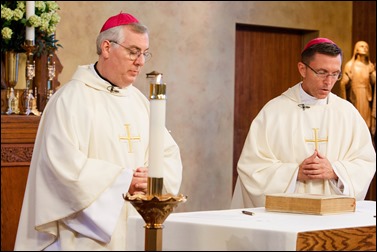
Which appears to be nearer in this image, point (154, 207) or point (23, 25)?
point (154, 207)

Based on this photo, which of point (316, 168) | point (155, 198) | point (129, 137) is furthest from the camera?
point (316, 168)

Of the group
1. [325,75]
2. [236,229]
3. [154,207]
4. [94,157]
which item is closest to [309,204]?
[236,229]

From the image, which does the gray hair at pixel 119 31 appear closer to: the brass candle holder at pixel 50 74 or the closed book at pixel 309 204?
the closed book at pixel 309 204

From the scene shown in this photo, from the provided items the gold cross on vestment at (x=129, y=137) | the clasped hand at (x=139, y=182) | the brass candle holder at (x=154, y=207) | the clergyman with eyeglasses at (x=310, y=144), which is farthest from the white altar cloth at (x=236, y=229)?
the clergyman with eyeglasses at (x=310, y=144)

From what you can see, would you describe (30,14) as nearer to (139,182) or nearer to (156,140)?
(139,182)

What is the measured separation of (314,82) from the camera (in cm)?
511

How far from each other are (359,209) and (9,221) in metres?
3.37

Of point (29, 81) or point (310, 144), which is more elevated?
point (29, 81)

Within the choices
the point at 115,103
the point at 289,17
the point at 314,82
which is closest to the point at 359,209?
the point at 115,103

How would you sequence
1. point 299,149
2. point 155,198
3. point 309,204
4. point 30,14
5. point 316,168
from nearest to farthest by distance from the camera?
point 155,198, point 309,204, point 316,168, point 299,149, point 30,14

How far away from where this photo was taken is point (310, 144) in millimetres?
5176

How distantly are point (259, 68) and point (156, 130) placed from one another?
28.3 ft

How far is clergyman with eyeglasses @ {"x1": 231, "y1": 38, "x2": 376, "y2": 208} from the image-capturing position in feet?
16.1

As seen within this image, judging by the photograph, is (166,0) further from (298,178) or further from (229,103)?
(298,178)
